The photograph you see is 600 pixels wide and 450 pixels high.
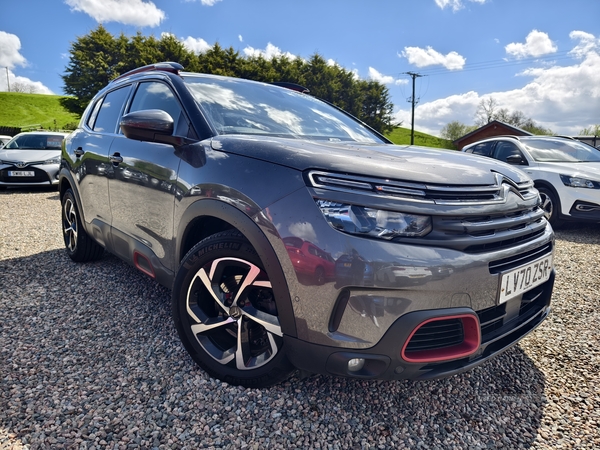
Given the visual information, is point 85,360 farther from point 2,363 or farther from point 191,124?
point 191,124

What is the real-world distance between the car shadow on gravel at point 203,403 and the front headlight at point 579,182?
175 inches

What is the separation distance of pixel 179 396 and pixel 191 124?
54.1 inches

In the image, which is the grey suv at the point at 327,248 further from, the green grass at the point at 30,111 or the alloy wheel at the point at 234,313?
the green grass at the point at 30,111

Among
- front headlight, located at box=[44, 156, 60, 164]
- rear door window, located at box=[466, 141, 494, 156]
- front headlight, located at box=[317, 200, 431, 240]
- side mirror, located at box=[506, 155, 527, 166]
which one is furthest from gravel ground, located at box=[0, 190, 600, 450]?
front headlight, located at box=[44, 156, 60, 164]

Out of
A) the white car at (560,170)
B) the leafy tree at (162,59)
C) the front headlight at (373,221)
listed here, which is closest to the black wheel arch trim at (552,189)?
the white car at (560,170)

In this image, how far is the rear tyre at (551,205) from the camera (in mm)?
6009

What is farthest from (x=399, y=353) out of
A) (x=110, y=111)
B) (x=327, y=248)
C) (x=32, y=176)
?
(x=32, y=176)

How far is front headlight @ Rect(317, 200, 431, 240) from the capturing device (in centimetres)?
148

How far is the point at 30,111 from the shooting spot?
68.2 m

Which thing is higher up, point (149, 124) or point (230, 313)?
point (149, 124)

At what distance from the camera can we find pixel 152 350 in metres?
2.30

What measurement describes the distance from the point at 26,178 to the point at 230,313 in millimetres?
10238

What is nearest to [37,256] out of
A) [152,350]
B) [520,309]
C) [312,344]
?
[152,350]

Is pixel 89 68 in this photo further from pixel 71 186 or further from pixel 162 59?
pixel 71 186
